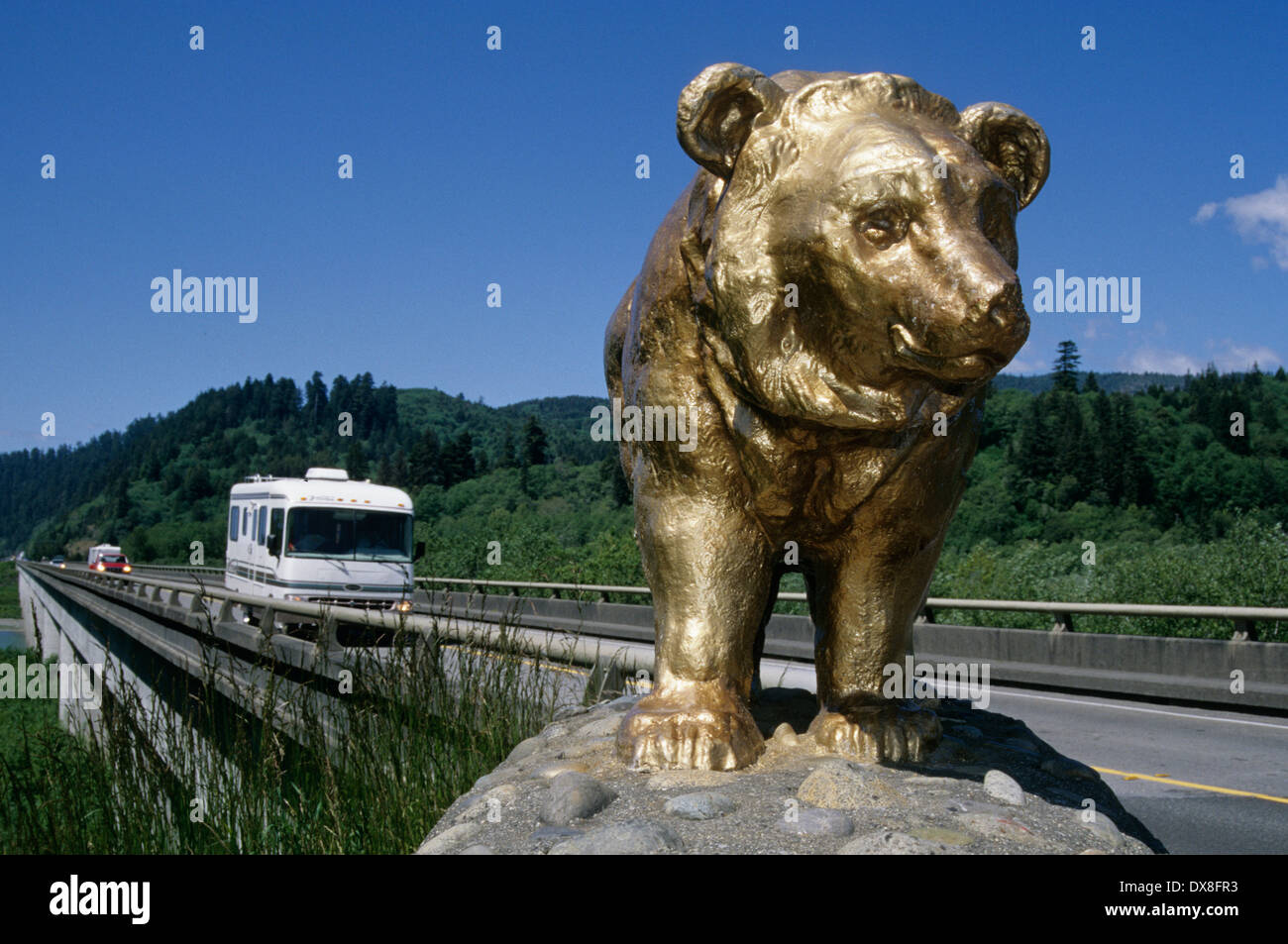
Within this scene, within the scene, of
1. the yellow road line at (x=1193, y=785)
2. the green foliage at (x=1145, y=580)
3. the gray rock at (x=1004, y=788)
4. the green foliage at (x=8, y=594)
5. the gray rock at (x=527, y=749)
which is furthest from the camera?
the green foliage at (x=8, y=594)

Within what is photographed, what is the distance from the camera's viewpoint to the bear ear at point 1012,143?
2.70 metres

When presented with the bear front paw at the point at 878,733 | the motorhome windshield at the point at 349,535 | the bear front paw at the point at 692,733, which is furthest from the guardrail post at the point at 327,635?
the motorhome windshield at the point at 349,535

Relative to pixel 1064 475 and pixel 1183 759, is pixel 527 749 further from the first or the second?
pixel 1064 475

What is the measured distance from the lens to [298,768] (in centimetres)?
422

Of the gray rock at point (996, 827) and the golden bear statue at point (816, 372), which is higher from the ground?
the golden bear statue at point (816, 372)

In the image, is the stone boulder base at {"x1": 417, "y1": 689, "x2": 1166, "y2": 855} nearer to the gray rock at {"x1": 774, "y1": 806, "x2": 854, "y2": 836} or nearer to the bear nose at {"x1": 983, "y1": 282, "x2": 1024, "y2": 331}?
the gray rock at {"x1": 774, "y1": 806, "x2": 854, "y2": 836}

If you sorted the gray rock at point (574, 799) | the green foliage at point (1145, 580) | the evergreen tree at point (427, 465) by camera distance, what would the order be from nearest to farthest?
the gray rock at point (574, 799)
the green foliage at point (1145, 580)
the evergreen tree at point (427, 465)

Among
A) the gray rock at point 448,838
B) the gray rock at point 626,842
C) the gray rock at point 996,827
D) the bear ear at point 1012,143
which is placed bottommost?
the gray rock at point 448,838

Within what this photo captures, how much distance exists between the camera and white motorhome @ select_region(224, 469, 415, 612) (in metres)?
16.3

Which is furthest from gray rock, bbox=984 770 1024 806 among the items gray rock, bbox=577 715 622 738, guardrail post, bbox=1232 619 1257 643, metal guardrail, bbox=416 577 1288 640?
guardrail post, bbox=1232 619 1257 643

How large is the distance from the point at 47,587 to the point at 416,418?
10226 cm

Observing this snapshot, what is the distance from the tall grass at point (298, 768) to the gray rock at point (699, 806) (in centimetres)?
153

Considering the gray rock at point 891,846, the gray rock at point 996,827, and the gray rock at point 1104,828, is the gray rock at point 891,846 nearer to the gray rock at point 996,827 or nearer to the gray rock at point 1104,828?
the gray rock at point 996,827
